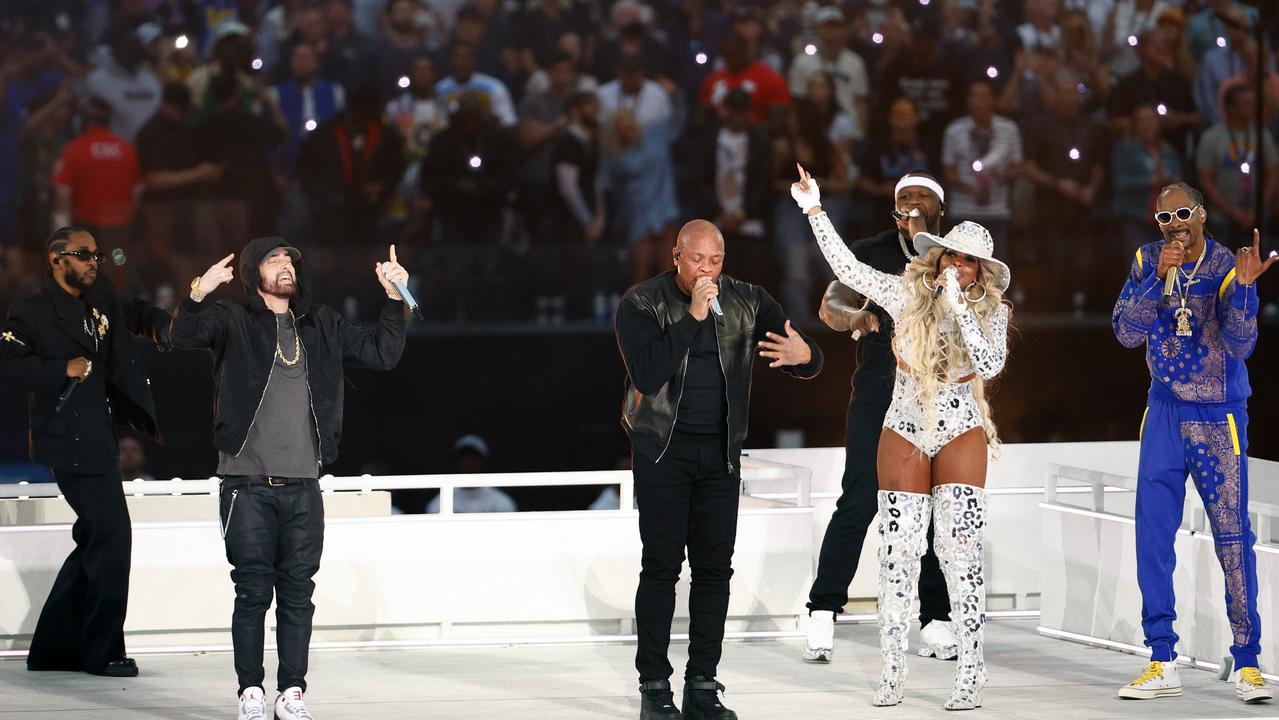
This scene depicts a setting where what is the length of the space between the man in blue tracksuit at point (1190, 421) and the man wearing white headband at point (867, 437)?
2.23 ft

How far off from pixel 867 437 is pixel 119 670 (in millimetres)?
2376

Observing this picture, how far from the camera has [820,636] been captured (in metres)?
5.22

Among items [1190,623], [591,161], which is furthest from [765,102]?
[1190,623]

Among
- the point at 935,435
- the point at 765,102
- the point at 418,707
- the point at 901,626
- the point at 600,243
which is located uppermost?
the point at 765,102

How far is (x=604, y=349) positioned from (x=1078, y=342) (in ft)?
9.45

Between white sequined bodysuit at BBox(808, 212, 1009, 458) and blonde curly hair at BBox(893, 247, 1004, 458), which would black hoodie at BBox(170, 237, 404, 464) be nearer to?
white sequined bodysuit at BBox(808, 212, 1009, 458)

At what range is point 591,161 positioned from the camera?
955 centimetres

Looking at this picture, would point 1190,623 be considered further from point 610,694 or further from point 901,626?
point 610,694

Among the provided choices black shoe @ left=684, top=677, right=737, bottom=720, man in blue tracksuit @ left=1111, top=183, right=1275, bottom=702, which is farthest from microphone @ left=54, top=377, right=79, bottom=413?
man in blue tracksuit @ left=1111, top=183, right=1275, bottom=702

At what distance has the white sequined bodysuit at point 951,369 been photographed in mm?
4301

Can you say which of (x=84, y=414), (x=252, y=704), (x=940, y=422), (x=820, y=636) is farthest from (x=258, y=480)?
(x=820, y=636)

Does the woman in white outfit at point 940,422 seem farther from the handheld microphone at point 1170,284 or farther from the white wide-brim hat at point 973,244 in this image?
the handheld microphone at point 1170,284

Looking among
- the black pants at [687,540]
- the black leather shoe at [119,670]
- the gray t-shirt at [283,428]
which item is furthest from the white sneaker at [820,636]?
the black leather shoe at [119,670]

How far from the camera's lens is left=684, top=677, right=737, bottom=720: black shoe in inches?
170
